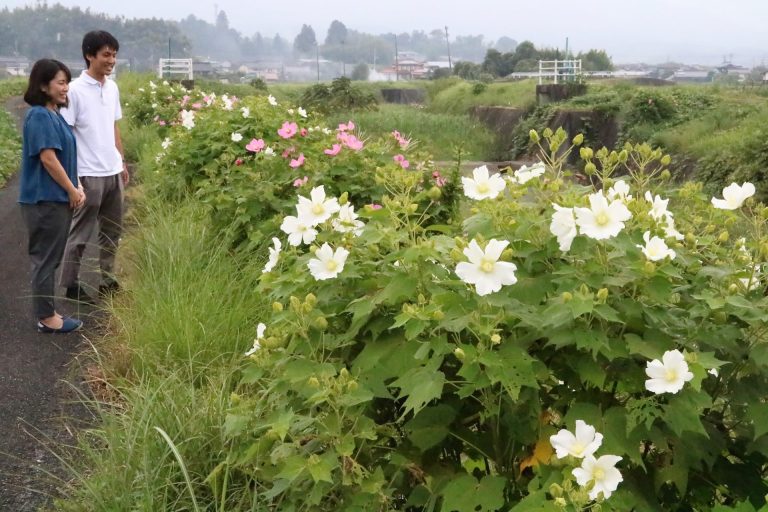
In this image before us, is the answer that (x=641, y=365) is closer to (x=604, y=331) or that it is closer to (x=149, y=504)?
(x=604, y=331)

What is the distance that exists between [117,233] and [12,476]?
261 cm

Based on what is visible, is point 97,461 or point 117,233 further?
point 117,233

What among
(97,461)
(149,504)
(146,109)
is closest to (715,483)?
(149,504)

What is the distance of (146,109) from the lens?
14.9 meters

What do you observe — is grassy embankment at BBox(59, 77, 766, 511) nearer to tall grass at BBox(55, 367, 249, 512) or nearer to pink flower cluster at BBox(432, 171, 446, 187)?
tall grass at BBox(55, 367, 249, 512)

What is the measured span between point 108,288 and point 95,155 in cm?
79

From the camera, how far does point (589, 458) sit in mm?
1746

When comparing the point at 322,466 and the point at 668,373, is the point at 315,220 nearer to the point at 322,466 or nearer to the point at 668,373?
the point at 322,466

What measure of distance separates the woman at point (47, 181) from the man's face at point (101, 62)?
0.85ft

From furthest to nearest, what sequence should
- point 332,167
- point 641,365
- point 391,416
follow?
point 332,167, point 391,416, point 641,365

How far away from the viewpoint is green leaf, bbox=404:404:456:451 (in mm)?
2055

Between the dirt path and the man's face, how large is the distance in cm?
137

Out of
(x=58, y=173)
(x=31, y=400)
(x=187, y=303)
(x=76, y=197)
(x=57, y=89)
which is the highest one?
(x=57, y=89)

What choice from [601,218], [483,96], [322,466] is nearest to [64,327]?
[322,466]
